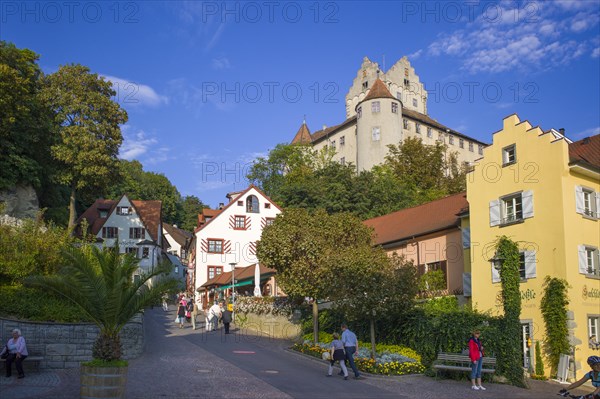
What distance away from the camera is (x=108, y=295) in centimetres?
1630

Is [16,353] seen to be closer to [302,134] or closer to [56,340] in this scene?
[56,340]

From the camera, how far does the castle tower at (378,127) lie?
82.1 meters

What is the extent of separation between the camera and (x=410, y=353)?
23375mm

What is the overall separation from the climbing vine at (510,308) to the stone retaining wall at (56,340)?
1436 centimetres

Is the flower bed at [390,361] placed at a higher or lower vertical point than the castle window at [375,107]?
lower

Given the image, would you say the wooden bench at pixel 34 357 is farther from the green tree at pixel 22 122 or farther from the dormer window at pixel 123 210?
the dormer window at pixel 123 210

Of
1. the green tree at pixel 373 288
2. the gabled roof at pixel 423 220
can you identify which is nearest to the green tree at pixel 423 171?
the gabled roof at pixel 423 220

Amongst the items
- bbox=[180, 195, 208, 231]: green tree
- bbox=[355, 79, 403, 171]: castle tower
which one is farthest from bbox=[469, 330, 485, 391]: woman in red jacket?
bbox=[180, 195, 208, 231]: green tree

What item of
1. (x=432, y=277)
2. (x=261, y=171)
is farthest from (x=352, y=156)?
(x=432, y=277)

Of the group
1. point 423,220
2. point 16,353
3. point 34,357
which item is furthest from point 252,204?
point 16,353

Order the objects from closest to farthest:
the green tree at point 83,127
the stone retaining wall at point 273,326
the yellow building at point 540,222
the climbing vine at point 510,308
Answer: the climbing vine at point 510,308 < the yellow building at point 540,222 < the stone retaining wall at point 273,326 < the green tree at point 83,127

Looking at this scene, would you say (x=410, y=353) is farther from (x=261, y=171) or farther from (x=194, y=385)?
(x=261, y=171)

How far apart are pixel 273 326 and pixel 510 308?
47.4ft

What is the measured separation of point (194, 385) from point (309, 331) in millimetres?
13676
